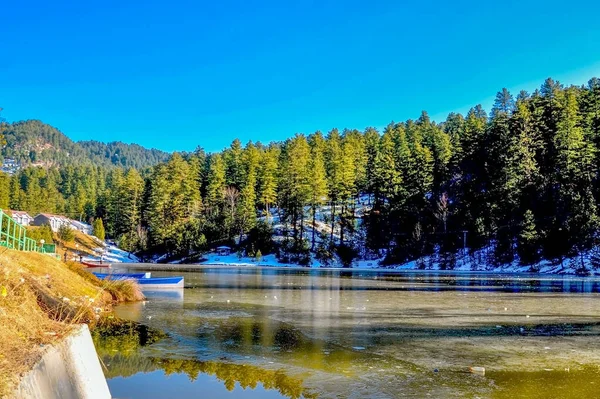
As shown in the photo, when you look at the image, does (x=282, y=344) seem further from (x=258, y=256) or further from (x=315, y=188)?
(x=315, y=188)

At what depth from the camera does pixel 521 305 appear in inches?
800

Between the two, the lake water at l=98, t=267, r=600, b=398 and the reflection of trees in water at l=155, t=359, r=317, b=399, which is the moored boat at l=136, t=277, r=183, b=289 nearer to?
the lake water at l=98, t=267, r=600, b=398

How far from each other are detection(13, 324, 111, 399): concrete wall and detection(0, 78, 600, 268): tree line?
6722 cm

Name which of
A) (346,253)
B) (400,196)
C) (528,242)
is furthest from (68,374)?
(400,196)

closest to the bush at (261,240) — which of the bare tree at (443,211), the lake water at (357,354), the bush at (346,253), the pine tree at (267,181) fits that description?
the pine tree at (267,181)

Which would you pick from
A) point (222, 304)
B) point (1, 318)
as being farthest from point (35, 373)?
point (222, 304)

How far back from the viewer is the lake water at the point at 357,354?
7.60 metres

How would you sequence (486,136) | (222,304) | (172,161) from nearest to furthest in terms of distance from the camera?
(222,304), (486,136), (172,161)

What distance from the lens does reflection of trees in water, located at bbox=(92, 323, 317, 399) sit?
309 inches

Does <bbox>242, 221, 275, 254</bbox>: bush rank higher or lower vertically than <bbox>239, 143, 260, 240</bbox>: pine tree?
lower

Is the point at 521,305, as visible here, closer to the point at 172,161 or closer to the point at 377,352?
the point at 377,352

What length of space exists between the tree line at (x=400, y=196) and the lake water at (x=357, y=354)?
56223mm

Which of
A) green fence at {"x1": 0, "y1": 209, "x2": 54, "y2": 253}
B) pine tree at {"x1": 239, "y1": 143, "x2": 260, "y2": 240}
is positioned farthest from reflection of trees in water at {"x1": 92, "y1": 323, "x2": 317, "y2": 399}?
pine tree at {"x1": 239, "y1": 143, "x2": 260, "y2": 240}

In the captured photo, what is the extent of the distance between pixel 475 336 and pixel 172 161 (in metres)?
110
